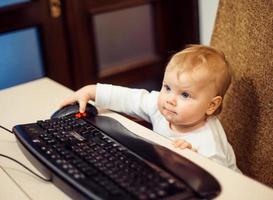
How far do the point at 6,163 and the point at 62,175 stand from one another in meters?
0.21

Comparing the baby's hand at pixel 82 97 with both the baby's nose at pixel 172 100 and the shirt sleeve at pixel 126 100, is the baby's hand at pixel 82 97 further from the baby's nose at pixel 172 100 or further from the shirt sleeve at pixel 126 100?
the baby's nose at pixel 172 100

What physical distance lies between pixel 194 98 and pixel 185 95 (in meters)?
0.02

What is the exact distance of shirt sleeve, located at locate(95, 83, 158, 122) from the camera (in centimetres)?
129

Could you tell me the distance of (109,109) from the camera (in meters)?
1.28

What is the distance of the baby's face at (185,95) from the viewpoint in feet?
3.85

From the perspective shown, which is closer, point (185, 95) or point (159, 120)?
point (185, 95)

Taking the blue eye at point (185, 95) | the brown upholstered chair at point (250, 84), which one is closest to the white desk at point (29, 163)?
the blue eye at point (185, 95)

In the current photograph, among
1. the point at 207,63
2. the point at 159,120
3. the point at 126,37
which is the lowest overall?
the point at 126,37

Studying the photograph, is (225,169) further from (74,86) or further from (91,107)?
(74,86)

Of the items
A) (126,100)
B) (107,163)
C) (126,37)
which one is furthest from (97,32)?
(107,163)

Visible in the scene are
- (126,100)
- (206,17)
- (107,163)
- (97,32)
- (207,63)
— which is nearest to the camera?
(107,163)

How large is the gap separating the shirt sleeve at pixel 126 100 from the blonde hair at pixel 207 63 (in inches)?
5.9

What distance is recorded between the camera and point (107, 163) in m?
0.93

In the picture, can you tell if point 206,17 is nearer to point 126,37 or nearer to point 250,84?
point 126,37
